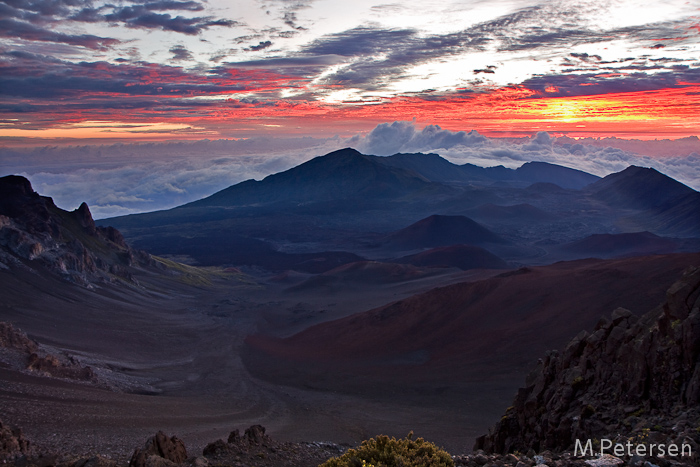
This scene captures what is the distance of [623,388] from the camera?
40.5ft

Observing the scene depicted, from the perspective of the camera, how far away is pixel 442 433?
24.0 m

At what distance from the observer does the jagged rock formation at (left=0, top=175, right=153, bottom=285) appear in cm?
5706

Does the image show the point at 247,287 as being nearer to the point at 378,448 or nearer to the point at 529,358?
the point at 529,358

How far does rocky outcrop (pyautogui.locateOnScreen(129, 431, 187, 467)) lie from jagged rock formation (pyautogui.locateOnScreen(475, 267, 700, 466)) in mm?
9319

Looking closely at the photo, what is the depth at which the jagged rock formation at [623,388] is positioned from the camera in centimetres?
1032

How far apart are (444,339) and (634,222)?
5903 inches

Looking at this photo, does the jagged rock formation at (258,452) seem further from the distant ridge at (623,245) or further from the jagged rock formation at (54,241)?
the distant ridge at (623,245)

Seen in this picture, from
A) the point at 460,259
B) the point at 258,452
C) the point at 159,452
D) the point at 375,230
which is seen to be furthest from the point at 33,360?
the point at 375,230

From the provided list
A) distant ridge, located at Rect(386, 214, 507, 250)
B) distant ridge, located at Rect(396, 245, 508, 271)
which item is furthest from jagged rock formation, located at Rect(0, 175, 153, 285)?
distant ridge, located at Rect(386, 214, 507, 250)

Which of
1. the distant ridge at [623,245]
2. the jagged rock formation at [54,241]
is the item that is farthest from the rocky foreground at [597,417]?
the distant ridge at [623,245]

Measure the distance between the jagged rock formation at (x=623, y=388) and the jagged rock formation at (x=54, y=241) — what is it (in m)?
55.3

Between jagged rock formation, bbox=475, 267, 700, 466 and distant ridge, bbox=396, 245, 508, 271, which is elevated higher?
jagged rock formation, bbox=475, 267, 700, 466

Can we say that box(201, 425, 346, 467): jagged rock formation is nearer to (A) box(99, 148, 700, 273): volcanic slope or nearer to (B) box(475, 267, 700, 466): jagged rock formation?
(B) box(475, 267, 700, 466): jagged rock formation

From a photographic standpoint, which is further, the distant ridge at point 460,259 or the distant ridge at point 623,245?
the distant ridge at point 623,245
